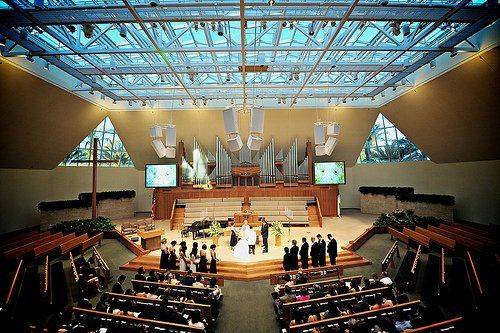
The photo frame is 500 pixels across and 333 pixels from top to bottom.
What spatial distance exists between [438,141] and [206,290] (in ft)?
36.8

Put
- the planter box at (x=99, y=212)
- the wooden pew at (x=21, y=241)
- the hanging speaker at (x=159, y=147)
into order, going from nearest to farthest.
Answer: the wooden pew at (x=21, y=241) → the hanging speaker at (x=159, y=147) → the planter box at (x=99, y=212)

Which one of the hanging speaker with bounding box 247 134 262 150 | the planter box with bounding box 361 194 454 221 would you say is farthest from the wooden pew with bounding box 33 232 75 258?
the planter box with bounding box 361 194 454 221

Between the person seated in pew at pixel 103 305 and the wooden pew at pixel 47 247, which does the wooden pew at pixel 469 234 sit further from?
the wooden pew at pixel 47 247

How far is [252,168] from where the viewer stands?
1381cm

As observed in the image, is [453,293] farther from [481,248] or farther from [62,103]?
[62,103]

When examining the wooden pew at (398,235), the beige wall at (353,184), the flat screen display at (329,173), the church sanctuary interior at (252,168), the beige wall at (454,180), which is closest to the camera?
the church sanctuary interior at (252,168)

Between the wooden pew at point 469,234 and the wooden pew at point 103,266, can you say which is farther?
the wooden pew at point 103,266

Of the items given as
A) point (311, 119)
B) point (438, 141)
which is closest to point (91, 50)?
point (311, 119)

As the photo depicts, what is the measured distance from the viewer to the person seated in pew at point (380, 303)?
4365 mm

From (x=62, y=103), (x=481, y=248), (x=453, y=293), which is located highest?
(x=62, y=103)

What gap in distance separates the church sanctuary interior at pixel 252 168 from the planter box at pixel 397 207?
0.10 meters

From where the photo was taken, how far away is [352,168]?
16.5 metres

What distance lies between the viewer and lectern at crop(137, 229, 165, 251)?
8820mm

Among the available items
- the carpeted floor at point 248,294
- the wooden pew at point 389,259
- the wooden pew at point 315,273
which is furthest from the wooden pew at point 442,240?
the wooden pew at point 315,273
